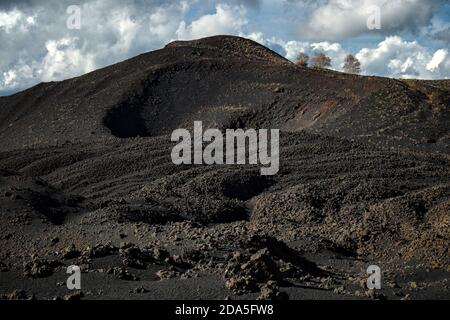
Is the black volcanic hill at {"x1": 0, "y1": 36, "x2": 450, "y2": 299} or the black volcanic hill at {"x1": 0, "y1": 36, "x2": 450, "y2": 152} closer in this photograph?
the black volcanic hill at {"x1": 0, "y1": 36, "x2": 450, "y2": 299}

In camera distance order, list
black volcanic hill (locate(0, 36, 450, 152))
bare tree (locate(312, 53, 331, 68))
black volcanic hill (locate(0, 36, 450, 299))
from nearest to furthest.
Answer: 1. black volcanic hill (locate(0, 36, 450, 299))
2. black volcanic hill (locate(0, 36, 450, 152))
3. bare tree (locate(312, 53, 331, 68))

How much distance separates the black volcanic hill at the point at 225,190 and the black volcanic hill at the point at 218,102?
161 mm

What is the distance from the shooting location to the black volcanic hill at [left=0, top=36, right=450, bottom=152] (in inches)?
1336

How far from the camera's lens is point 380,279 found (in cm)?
1185

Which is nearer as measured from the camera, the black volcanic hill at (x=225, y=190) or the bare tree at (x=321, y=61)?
the black volcanic hill at (x=225, y=190)

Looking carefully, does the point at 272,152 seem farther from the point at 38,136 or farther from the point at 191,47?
the point at 191,47

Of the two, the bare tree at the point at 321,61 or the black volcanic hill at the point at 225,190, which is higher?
the bare tree at the point at 321,61

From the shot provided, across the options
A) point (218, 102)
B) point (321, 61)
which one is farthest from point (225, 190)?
point (321, 61)

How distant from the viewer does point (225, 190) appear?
22828 millimetres

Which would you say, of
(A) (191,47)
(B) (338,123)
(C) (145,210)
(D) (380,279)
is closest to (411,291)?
(D) (380,279)

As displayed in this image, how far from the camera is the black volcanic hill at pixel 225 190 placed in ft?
35.1

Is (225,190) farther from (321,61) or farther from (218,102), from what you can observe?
(321,61)

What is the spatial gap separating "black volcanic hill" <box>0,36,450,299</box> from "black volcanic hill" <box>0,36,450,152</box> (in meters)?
0.16

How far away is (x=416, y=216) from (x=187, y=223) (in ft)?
25.3
